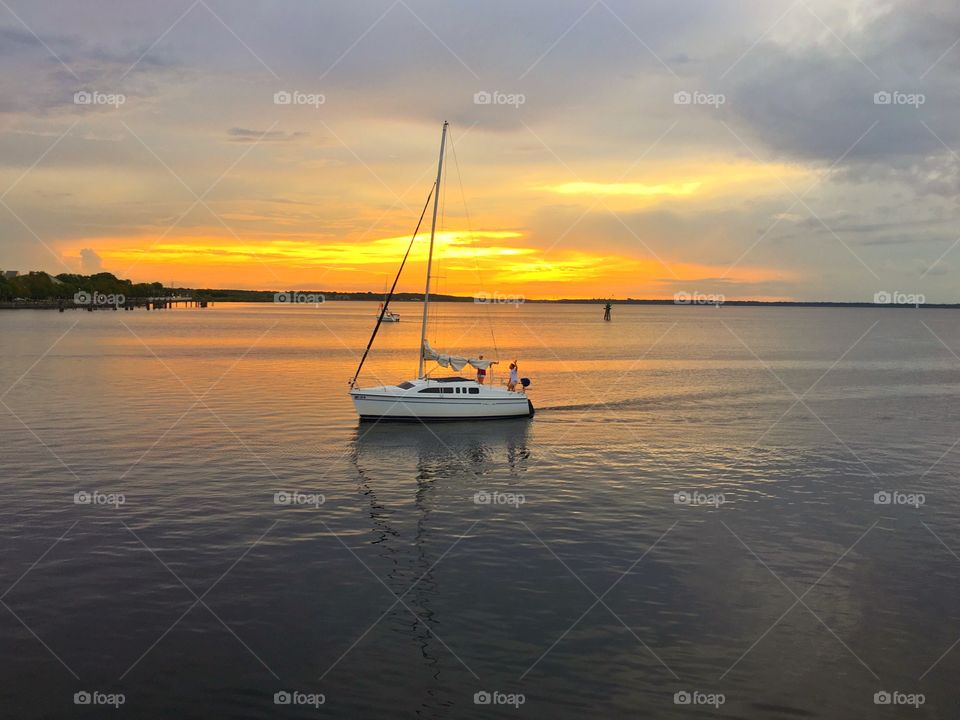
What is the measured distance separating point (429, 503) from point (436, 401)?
18294mm

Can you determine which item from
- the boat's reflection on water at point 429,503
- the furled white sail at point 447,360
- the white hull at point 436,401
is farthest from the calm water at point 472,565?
the furled white sail at point 447,360

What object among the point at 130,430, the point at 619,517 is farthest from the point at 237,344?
the point at 619,517

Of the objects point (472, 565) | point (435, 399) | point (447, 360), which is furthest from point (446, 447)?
point (472, 565)

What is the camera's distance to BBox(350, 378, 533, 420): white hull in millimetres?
48375

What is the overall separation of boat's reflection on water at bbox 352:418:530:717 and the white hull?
2.41 ft

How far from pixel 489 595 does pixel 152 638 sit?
8.32 m

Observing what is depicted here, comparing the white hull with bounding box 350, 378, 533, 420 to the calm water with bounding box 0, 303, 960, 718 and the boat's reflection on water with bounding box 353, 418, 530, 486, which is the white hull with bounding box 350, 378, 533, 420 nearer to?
the boat's reflection on water with bounding box 353, 418, 530, 486

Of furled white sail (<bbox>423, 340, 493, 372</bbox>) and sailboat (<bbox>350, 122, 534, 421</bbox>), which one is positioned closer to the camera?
sailboat (<bbox>350, 122, 534, 421</bbox>)

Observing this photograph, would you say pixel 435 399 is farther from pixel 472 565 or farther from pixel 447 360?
pixel 472 565

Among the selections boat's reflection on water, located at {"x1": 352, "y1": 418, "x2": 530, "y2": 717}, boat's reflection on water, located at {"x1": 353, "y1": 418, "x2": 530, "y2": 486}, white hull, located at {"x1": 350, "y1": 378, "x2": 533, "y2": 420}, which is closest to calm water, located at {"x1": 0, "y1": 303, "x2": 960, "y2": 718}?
boat's reflection on water, located at {"x1": 352, "y1": 418, "x2": 530, "y2": 717}

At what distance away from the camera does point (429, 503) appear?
30.8 meters

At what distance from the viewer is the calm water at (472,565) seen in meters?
16.7

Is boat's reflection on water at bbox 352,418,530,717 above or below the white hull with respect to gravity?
below

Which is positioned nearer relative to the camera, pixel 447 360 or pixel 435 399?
pixel 435 399
